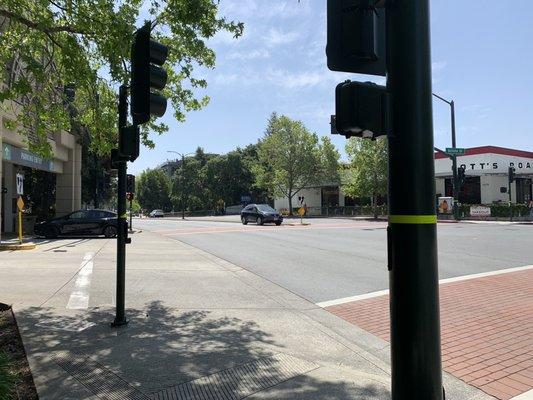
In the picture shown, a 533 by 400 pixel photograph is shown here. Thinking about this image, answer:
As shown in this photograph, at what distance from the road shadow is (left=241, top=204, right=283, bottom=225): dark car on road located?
97.7ft

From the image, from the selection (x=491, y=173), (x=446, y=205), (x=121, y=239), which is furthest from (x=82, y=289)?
(x=491, y=173)

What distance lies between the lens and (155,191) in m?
117

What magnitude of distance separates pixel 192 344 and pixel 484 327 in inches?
145

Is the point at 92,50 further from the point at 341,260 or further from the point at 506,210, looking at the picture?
the point at 506,210

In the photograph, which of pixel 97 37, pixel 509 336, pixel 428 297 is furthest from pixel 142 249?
pixel 428 297

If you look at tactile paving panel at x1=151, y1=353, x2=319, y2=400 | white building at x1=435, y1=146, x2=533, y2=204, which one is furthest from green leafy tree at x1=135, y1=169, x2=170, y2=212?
tactile paving panel at x1=151, y1=353, x2=319, y2=400

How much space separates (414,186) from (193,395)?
2.43 meters

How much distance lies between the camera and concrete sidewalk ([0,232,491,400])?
4.14 meters

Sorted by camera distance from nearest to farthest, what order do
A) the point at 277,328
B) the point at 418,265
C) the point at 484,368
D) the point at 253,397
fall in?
the point at 418,265
the point at 253,397
the point at 484,368
the point at 277,328

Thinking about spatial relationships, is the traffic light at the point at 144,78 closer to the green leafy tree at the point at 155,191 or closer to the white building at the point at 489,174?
the white building at the point at 489,174

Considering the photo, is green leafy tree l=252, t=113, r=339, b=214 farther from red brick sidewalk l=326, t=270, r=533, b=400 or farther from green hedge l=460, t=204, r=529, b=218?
red brick sidewalk l=326, t=270, r=533, b=400

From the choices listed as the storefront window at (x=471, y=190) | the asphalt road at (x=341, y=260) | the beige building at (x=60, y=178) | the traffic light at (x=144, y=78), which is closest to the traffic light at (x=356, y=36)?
the traffic light at (x=144, y=78)

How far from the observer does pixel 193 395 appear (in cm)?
395

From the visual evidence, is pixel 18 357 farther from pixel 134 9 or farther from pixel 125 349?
pixel 134 9
